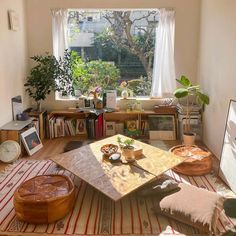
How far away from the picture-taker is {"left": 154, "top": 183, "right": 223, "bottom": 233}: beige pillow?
86.5 inches

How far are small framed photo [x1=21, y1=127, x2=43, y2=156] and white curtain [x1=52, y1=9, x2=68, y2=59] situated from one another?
1462 mm

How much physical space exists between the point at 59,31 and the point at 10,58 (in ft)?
3.35

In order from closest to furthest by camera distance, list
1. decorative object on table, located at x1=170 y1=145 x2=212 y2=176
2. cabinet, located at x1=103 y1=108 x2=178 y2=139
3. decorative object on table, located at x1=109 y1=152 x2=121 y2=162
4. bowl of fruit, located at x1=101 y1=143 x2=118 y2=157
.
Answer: decorative object on table, located at x1=109 y1=152 x2=121 y2=162
bowl of fruit, located at x1=101 y1=143 x2=118 y2=157
decorative object on table, located at x1=170 y1=145 x2=212 y2=176
cabinet, located at x1=103 y1=108 x2=178 y2=139

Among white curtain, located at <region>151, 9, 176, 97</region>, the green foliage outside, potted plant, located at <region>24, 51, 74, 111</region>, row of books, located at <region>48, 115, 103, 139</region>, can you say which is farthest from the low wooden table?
the green foliage outside

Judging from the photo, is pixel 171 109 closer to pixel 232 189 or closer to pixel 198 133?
pixel 198 133

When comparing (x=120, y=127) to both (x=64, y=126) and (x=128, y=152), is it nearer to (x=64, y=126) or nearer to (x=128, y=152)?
(x=64, y=126)

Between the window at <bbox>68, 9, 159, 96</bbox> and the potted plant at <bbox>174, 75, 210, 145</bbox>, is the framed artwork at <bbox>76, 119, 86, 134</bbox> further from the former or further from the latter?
the potted plant at <bbox>174, 75, 210, 145</bbox>

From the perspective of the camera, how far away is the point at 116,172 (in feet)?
8.63

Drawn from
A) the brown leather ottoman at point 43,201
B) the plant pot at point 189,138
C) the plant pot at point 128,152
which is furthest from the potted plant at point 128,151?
the plant pot at point 189,138

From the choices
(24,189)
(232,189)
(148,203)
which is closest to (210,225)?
(148,203)

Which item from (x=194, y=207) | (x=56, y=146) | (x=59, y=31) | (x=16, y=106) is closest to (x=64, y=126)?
(x=56, y=146)

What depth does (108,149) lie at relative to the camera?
3.08 metres

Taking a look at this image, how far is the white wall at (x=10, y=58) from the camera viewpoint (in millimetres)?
3864

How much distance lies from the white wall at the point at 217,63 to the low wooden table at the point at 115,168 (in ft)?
3.79
